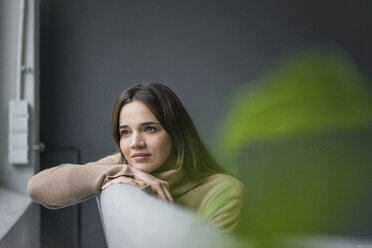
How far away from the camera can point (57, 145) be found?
3.83 feet

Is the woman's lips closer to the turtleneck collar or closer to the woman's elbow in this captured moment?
the turtleneck collar

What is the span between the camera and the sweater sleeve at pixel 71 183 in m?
0.53

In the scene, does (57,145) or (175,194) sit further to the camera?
(57,145)

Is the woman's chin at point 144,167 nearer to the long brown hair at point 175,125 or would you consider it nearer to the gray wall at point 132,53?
the long brown hair at point 175,125

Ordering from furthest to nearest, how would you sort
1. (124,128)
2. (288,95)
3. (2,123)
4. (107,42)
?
(107,42), (2,123), (124,128), (288,95)

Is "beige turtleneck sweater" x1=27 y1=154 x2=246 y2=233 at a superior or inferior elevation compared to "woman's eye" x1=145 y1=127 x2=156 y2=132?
inferior

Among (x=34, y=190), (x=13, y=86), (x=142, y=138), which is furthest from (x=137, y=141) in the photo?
(x=13, y=86)

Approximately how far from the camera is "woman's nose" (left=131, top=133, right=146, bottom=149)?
0.55 metres

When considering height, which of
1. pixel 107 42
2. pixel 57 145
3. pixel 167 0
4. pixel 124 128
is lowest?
pixel 57 145

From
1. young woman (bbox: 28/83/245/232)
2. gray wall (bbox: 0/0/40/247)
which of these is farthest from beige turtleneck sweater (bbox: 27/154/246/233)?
gray wall (bbox: 0/0/40/247)

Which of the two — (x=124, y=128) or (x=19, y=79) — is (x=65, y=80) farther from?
(x=124, y=128)

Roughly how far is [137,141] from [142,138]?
0.01m

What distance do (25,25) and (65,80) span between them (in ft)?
0.56

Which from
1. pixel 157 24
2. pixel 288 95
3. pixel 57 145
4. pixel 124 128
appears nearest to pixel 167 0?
pixel 157 24
